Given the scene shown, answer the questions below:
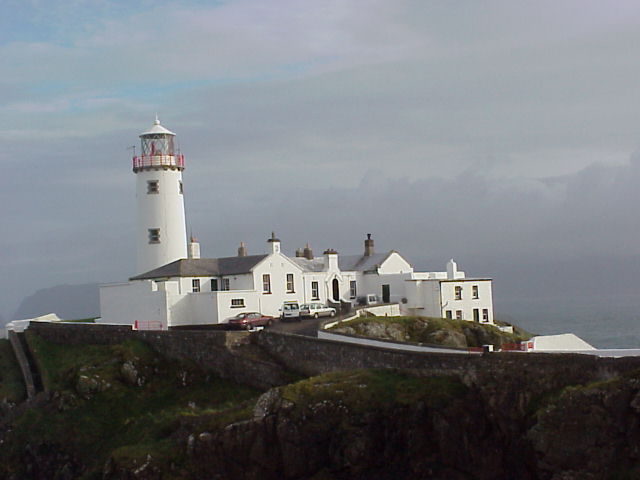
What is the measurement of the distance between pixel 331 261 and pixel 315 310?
6551 mm

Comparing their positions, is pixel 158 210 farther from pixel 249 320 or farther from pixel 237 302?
pixel 249 320

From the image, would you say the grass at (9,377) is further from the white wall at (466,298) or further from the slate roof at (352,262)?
the white wall at (466,298)

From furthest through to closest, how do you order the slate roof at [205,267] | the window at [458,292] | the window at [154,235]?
the window at [154,235], the window at [458,292], the slate roof at [205,267]

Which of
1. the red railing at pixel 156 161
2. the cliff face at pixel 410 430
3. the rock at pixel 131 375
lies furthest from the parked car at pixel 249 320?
the red railing at pixel 156 161

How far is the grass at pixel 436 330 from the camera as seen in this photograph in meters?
50.6

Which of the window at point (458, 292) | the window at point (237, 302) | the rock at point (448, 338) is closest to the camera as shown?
the rock at point (448, 338)

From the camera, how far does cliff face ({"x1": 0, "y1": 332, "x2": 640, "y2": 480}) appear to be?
30.0 m

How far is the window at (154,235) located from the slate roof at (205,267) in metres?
3.89

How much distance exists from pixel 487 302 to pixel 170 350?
21644mm

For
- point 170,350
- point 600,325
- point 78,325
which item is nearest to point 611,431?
point 170,350

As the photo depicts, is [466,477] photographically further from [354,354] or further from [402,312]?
[402,312]

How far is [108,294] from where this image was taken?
185 feet

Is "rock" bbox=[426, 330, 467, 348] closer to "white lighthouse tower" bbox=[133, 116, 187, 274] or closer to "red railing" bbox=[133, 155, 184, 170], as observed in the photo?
"white lighthouse tower" bbox=[133, 116, 187, 274]

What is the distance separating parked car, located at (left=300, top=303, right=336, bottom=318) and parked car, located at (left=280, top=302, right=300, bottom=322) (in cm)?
30
